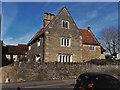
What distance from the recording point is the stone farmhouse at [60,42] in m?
36.8

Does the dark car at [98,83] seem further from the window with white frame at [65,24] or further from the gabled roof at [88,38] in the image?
the gabled roof at [88,38]

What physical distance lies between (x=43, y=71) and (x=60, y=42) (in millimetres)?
10280

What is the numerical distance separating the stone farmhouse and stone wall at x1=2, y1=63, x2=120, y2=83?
596 centimetres

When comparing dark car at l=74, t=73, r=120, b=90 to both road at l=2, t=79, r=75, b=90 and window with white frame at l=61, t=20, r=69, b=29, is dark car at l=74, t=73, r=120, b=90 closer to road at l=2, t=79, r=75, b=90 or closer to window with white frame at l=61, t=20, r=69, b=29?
road at l=2, t=79, r=75, b=90

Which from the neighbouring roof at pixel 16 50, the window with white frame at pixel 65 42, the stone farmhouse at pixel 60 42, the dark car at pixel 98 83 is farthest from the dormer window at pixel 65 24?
the dark car at pixel 98 83

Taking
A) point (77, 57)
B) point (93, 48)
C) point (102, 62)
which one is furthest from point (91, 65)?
point (93, 48)

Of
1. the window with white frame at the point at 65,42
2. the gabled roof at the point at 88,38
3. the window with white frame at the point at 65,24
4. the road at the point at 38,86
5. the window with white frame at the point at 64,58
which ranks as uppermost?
the window with white frame at the point at 65,24

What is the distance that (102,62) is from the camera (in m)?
36.6

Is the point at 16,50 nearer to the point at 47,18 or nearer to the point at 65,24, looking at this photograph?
the point at 47,18

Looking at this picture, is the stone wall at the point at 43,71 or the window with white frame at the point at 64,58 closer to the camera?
the stone wall at the point at 43,71

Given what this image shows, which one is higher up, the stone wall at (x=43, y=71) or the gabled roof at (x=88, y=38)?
the gabled roof at (x=88, y=38)

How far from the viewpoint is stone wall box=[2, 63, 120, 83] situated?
26688mm

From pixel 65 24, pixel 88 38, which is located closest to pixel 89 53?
pixel 88 38

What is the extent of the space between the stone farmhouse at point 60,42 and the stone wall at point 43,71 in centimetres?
596
